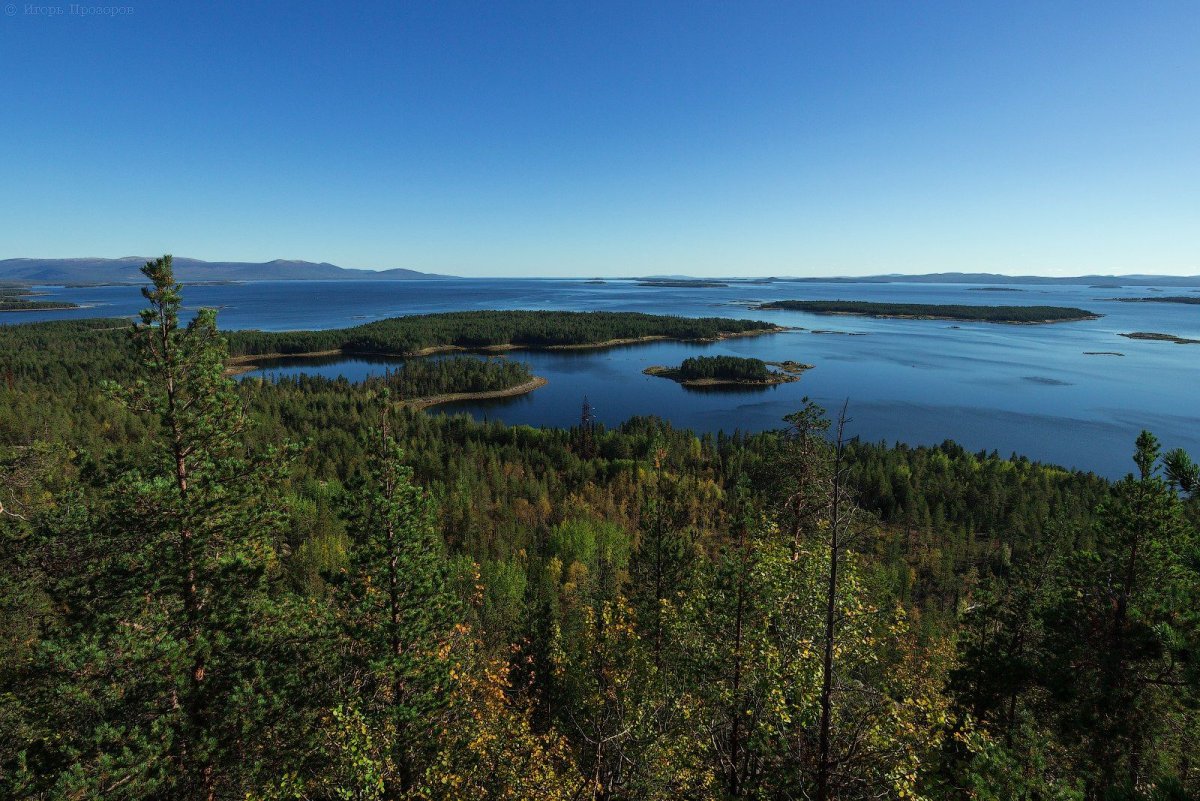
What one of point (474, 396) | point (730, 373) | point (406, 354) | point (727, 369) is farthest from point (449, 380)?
point (730, 373)

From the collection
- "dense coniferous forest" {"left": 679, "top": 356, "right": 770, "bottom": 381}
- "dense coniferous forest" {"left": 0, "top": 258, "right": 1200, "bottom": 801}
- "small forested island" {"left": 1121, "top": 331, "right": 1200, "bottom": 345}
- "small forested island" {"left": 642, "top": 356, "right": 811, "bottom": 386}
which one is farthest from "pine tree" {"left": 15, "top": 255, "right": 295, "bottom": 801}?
"small forested island" {"left": 1121, "top": 331, "right": 1200, "bottom": 345}

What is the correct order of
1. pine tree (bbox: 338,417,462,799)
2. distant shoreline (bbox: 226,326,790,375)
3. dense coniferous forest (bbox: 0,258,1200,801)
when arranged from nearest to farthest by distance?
1. dense coniferous forest (bbox: 0,258,1200,801)
2. pine tree (bbox: 338,417,462,799)
3. distant shoreline (bbox: 226,326,790,375)

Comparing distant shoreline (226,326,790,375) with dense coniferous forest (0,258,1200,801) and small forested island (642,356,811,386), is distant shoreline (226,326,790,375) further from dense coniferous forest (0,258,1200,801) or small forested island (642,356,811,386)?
dense coniferous forest (0,258,1200,801)

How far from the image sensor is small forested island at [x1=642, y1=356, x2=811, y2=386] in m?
129

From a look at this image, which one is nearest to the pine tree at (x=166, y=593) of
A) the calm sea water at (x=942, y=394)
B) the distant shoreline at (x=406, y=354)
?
the calm sea water at (x=942, y=394)

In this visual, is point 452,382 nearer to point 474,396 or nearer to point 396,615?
point 474,396

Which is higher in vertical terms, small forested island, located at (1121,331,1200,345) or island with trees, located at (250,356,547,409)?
small forested island, located at (1121,331,1200,345)

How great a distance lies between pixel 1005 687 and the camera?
15.3 metres

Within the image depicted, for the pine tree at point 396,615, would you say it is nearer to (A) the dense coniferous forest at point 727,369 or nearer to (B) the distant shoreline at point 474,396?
(B) the distant shoreline at point 474,396

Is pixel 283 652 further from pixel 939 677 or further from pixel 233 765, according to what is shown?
pixel 939 677

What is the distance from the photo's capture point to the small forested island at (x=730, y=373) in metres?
129

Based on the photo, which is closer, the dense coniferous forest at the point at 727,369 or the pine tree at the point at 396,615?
the pine tree at the point at 396,615

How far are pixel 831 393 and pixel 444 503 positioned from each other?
293ft

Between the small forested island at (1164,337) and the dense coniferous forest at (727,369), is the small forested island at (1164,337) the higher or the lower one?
the higher one
